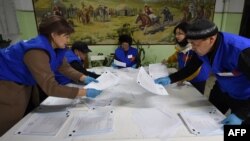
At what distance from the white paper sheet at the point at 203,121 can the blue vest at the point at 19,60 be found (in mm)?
940

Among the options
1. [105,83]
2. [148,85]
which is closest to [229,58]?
[148,85]

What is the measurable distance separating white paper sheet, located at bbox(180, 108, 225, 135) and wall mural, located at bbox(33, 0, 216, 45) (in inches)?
99.0

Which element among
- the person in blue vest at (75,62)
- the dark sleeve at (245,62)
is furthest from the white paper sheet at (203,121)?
the person in blue vest at (75,62)

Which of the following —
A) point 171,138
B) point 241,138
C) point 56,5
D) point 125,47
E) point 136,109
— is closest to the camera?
point 241,138

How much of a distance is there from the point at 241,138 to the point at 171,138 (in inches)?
12.5

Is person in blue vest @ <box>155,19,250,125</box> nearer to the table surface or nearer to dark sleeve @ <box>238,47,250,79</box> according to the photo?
dark sleeve @ <box>238,47,250,79</box>

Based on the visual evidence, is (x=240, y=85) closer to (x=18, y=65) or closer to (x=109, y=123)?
(x=109, y=123)

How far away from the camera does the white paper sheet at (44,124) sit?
1124mm

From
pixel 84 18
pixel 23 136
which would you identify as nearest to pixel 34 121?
pixel 23 136

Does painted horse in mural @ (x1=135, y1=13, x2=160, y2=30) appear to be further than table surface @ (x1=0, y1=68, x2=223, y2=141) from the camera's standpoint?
Yes

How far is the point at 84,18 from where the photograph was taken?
3.52 metres

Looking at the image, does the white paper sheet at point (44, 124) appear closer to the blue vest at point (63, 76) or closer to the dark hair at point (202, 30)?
the blue vest at point (63, 76)

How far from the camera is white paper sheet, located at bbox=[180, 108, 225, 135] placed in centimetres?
112

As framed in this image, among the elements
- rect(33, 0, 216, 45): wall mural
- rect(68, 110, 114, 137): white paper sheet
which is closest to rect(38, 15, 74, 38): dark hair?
rect(68, 110, 114, 137): white paper sheet
